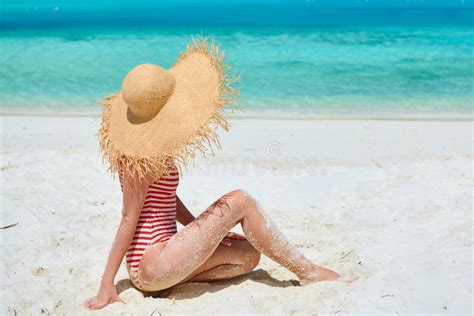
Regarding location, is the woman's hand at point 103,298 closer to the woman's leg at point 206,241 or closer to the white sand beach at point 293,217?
the white sand beach at point 293,217

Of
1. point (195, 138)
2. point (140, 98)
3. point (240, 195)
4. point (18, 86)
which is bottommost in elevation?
point (18, 86)

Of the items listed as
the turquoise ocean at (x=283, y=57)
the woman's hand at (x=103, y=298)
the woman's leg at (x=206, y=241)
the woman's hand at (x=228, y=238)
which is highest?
the woman's leg at (x=206, y=241)

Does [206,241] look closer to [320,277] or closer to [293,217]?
[320,277]

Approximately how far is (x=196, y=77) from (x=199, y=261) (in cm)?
90

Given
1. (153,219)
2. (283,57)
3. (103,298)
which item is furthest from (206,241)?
(283,57)

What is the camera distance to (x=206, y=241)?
283 centimetres

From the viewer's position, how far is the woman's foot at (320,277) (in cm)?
307

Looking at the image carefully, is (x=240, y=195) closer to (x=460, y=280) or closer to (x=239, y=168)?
(x=460, y=280)

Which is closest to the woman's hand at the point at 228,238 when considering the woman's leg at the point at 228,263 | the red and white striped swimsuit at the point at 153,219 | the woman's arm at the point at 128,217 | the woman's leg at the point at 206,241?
the woman's leg at the point at 228,263

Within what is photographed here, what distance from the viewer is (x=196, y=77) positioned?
9.33 feet

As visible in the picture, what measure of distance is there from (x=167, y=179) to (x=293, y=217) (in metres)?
1.62

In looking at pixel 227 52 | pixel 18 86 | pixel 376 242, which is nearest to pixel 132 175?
pixel 376 242

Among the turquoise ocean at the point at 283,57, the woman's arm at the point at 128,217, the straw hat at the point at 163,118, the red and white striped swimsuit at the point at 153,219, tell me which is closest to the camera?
the straw hat at the point at 163,118

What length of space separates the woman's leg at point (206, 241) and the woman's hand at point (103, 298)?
16 centimetres
